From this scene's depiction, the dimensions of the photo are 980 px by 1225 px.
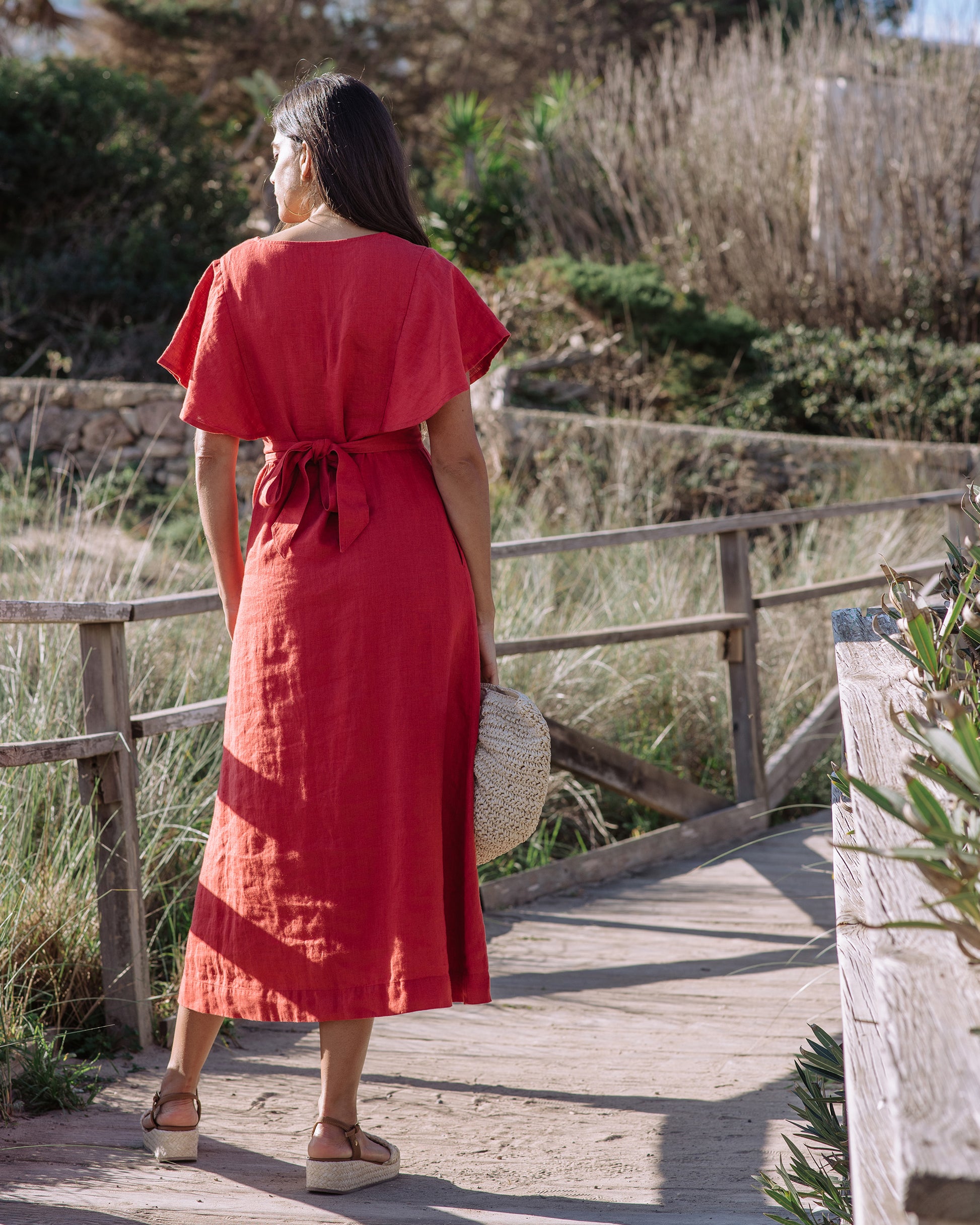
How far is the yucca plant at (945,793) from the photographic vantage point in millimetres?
792

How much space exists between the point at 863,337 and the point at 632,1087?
25.0 feet

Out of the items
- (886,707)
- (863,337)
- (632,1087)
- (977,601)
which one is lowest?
(632,1087)

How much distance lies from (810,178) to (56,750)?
9.55 m

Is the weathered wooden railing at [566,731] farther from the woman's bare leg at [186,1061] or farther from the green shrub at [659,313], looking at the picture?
the green shrub at [659,313]

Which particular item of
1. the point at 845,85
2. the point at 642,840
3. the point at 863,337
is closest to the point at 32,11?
the point at 845,85

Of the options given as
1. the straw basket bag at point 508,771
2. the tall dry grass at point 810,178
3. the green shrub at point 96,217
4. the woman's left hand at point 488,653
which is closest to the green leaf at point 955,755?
the straw basket bag at point 508,771

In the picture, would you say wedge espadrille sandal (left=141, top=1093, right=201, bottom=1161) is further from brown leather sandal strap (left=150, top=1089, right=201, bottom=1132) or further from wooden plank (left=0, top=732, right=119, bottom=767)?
wooden plank (left=0, top=732, right=119, bottom=767)

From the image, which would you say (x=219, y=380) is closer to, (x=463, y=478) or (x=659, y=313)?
(x=463, y=478)

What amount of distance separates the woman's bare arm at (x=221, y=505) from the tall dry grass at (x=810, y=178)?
341 inches

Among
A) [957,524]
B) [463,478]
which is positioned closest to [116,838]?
[463,478]

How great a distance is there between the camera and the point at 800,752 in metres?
4.35

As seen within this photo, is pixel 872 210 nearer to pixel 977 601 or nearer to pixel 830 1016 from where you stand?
pixel 830 1016

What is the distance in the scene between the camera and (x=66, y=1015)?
8.11 ft

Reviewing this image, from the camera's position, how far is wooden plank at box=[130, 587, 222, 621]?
95.7 inches
